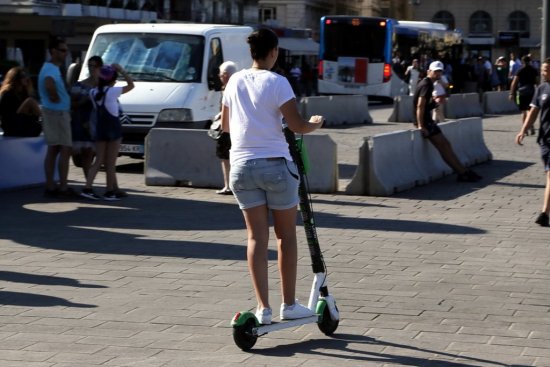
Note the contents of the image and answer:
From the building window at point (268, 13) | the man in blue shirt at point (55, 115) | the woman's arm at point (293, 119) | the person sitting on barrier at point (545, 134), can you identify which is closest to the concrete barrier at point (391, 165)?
the person sitting on barrier at point (545, 134)

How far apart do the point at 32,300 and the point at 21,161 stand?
7.34 metres

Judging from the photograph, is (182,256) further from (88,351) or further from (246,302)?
(88,351)

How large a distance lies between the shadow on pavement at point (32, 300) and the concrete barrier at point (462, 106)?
2517 cm

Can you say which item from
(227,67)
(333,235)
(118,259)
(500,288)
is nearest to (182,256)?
(118,259)

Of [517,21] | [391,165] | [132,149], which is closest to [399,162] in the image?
[391,165]

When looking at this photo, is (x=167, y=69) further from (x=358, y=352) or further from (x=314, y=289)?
(x=358, y=352)

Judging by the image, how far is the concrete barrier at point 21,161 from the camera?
49.5 ft

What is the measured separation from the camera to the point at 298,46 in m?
57.5

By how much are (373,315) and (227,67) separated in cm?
686

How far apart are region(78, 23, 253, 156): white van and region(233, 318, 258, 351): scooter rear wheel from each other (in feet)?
34.1

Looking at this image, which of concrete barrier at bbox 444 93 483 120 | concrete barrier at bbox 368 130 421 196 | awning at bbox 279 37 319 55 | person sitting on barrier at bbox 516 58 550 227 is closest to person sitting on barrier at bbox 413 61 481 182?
concrete barrier at bbox 368 130 421 196

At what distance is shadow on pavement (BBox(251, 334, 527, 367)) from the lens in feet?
21.5

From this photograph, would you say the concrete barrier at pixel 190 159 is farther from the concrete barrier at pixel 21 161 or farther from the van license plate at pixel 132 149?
the van license plate at pixel 132 149

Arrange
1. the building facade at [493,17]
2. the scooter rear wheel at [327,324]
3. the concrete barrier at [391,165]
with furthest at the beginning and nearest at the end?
the building facade at [493,17] < the concrete barrier at [391,165] < the scooter rear wheel at [327,324]
